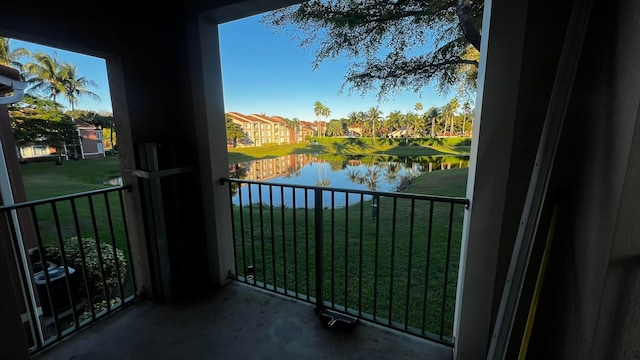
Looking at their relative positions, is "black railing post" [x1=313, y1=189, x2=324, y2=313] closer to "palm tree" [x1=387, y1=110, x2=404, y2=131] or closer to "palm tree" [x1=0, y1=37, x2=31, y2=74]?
"palm tree" [x1=387, y1=110, x2=404, y2=131]

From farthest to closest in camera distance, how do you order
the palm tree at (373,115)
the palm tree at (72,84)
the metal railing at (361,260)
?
the palm tree at (72,84)
the palm tree at (373,115)
the metal railing at (361,260)

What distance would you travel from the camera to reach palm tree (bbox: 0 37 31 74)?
644cm

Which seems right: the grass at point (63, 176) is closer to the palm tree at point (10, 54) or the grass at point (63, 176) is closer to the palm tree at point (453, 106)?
the palm tree at point (10, 54)

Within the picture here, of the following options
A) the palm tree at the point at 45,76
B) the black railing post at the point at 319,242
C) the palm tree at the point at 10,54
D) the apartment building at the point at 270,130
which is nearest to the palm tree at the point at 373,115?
the apartment building at the point at 270,130

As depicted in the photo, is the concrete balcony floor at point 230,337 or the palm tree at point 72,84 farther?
the palm tree at point 72,84

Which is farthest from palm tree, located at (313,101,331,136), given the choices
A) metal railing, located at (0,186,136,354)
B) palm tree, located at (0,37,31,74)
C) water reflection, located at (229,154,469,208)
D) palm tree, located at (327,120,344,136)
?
palm tree, located at (0,37,31,74)

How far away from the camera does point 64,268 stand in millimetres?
1675

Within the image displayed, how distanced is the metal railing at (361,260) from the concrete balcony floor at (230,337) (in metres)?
0.14

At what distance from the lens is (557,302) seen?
108 cm

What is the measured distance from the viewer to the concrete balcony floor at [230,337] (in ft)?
5.05

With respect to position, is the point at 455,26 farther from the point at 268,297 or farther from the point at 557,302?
the point at 268,297

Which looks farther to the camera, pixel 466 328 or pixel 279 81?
pixel 279 81

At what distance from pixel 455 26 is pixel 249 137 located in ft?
14.1

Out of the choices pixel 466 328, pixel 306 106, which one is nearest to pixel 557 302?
pixel 466 328
